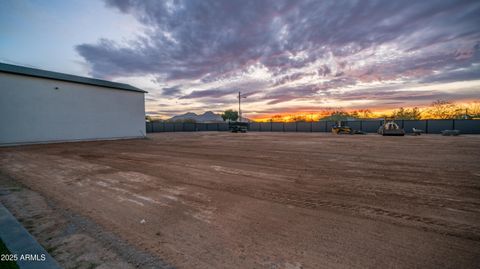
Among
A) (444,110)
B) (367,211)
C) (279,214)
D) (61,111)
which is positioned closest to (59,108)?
(61,111)

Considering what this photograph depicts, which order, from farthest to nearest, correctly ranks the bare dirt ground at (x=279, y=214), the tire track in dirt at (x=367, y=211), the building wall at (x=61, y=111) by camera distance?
the building wall at (x=61, y=111), the tire track in dirt at (x=367, y=211), the bare dirt ground at (x=279, y=214)

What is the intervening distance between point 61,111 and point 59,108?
310mm

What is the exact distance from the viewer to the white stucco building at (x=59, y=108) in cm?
1595

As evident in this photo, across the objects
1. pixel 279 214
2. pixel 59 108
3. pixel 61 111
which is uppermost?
pixel 59 108

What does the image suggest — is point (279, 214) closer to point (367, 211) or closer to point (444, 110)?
point (367, 211)

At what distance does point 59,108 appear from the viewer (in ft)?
61.0

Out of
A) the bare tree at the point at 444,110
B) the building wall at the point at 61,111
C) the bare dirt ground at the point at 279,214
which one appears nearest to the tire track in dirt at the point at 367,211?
the bare dirt ground at the point at 279,214

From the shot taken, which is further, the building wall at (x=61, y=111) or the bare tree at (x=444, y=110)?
the bare tree at (x=444, y=110)

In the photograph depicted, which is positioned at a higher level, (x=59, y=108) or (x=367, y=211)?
(x=59, y=108)

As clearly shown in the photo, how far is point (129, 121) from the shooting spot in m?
24.7

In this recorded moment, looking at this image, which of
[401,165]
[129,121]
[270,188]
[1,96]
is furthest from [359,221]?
[129,121]

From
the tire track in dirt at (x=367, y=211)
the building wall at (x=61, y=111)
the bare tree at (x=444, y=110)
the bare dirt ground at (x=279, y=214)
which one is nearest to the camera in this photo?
the bare dirt ground at (x=279, y=214)

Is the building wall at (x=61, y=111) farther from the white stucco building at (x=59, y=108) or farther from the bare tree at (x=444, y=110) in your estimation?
the bare tree at (x=444, y=110)

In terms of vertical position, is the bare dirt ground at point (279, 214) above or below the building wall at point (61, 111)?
below
